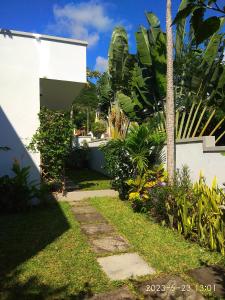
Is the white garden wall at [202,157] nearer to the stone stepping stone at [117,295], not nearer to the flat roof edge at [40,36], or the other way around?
the stone stepping stone at [117,295]

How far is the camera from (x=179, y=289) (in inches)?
154

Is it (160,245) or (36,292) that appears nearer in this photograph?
(36,292)

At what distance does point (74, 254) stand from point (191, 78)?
23.5ft

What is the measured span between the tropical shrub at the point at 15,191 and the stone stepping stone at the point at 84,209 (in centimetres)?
133

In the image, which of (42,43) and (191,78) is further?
(191,78)

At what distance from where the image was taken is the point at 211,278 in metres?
4.20

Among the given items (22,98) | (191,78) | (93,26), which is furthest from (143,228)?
(93,26)

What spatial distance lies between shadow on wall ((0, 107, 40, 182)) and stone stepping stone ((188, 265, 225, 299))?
571 cm

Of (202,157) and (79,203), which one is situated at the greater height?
(202,157)

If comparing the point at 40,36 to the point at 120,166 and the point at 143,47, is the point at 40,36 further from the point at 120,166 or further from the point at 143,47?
the point at 120,166

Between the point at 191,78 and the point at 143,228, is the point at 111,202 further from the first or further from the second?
the point at 191,78

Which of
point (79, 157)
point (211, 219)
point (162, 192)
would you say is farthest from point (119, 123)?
point (79, 157)

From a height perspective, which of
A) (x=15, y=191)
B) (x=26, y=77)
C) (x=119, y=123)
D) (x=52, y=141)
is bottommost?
(x=15, y=191)

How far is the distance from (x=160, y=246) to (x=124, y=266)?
3.48 feet
